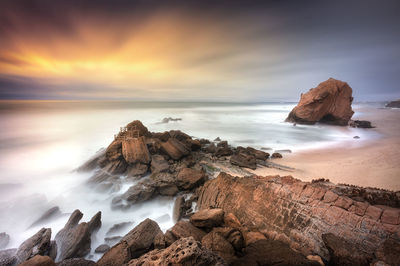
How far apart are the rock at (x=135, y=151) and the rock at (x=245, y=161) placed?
484cm

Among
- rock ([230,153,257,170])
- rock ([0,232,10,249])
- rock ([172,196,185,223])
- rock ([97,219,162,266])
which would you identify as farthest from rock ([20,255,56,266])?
rock ([230,153,257,170])

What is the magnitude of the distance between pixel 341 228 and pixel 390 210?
3.14 feet

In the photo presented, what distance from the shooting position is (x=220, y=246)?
3283mm

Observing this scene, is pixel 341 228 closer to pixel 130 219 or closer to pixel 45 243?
pixel 130 219

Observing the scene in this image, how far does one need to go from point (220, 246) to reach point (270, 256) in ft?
3.06

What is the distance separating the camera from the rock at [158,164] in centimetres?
808

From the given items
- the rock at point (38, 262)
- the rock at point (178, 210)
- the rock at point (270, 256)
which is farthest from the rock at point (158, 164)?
the rock at point (270, 256)

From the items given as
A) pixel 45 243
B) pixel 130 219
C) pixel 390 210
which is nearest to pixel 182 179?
pixel 130 219

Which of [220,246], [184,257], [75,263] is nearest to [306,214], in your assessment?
[220,246]

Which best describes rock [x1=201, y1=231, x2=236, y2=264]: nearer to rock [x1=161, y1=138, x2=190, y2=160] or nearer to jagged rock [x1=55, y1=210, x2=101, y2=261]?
jagged rock [x1=55, y1=210, x2=101, y2=261]

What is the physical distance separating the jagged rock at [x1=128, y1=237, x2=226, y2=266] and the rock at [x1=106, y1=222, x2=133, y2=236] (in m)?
3.56

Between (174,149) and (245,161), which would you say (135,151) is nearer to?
(174,149)

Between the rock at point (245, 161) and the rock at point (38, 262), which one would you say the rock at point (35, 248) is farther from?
the rock at point (245, 161)

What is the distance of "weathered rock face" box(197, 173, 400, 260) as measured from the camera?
3049 mm
